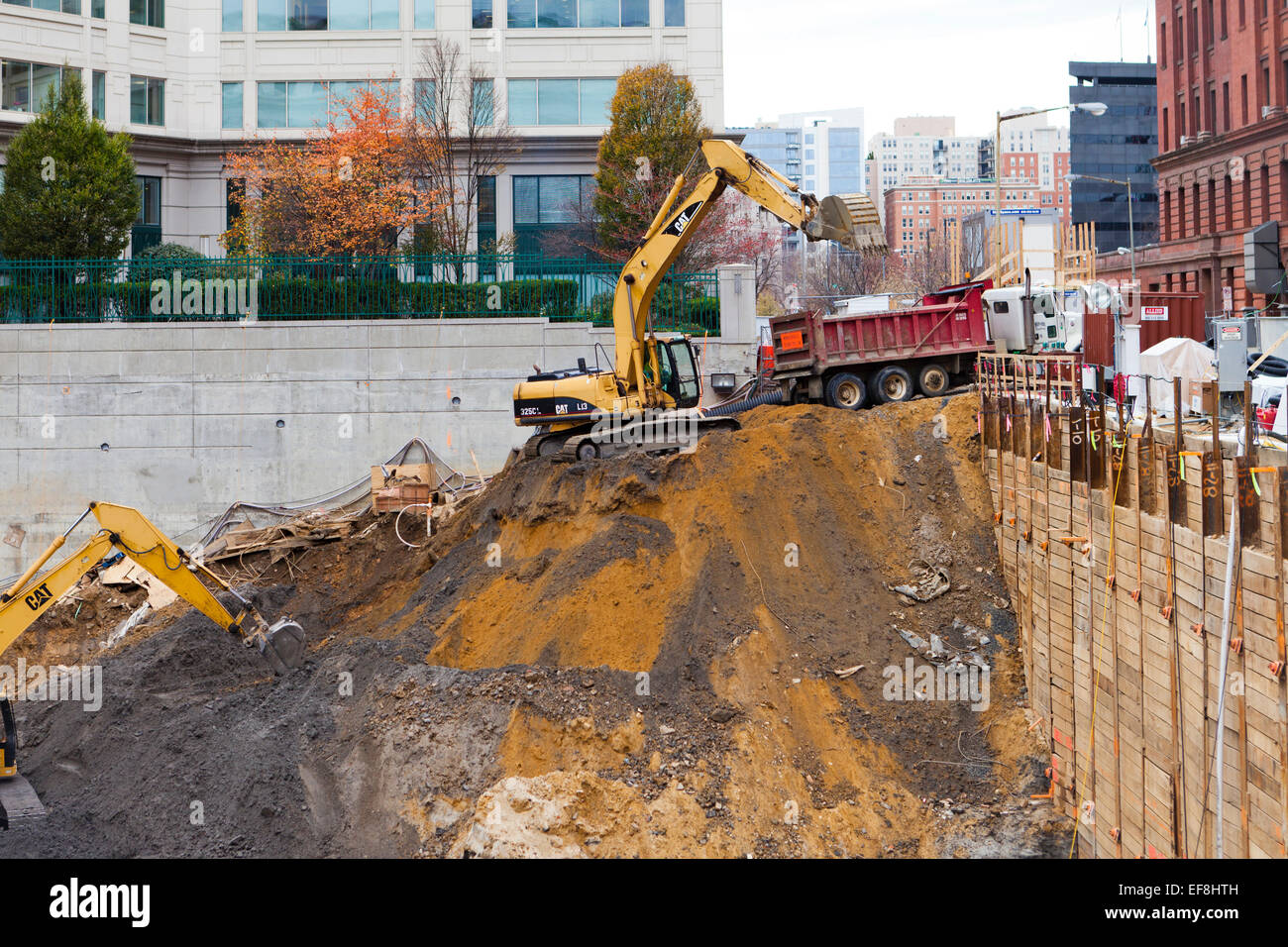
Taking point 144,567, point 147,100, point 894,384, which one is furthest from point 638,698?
point 147,100

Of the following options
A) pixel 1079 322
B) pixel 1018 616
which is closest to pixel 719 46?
pixel 1079 322

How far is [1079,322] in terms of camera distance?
2450 centimetres

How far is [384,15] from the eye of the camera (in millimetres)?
36156

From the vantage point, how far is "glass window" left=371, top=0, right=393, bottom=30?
36.1 meters

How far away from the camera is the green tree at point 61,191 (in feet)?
91.2

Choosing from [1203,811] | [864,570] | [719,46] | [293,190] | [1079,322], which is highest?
[719,46]

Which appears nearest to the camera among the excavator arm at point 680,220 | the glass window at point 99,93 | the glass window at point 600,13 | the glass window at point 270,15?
the excavator arm at point 680,220

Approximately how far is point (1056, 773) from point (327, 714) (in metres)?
8.48

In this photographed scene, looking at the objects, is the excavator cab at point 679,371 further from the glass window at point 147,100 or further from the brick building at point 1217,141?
the brick building at point 1217,141

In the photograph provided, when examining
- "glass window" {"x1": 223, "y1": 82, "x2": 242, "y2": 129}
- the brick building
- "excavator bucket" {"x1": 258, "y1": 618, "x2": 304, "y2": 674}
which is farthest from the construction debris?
the brick building

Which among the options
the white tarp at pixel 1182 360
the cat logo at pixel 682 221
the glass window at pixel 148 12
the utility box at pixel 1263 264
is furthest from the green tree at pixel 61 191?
the utility box at pixel 1263 264

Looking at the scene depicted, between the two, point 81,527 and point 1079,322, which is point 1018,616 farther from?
point 81,527

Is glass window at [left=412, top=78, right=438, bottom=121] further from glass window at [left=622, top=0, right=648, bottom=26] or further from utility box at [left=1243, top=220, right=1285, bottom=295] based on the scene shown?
utility box at [left=1243, top=220, right=1285, bottom=295]

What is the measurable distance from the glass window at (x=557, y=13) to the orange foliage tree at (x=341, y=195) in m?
5.74
